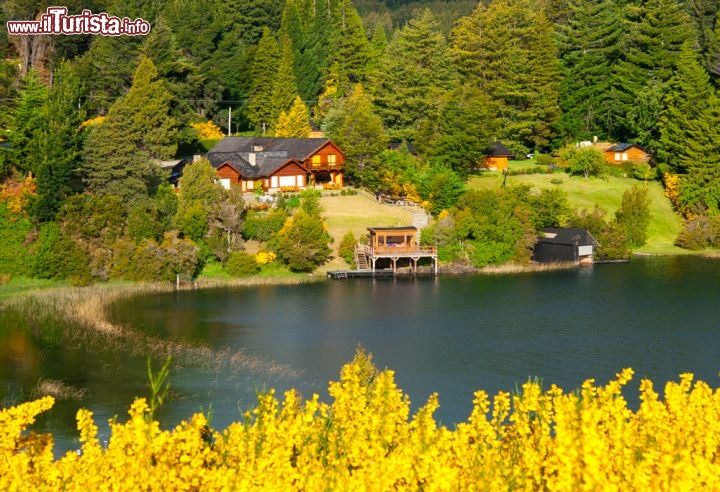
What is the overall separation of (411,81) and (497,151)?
31.7ft

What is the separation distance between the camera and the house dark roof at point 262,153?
77.8 meters

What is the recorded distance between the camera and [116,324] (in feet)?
166

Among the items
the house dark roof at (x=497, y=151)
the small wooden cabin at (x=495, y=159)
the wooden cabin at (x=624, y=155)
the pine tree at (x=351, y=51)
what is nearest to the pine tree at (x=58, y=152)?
the small wooden cabin at (x=495, y=159)

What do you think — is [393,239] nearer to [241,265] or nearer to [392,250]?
[392,250]

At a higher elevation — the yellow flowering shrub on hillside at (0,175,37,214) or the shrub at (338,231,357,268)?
the yellow flowering shrub on hillside at (0,175,37,214)

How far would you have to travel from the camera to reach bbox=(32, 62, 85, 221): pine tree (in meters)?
63.9

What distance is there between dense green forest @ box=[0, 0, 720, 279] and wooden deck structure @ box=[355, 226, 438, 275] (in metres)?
2.89

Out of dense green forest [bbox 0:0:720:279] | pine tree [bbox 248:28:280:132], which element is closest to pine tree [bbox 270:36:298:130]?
dense green forest [bbox 0:0:720:279]

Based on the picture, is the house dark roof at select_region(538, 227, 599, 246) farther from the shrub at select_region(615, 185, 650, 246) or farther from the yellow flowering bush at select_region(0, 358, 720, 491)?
the yellow flowering bush at select_region(0, 358, 720, 491)

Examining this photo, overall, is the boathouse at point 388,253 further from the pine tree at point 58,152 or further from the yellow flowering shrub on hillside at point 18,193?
the yellow flowering shrub on hillside at point 18,193

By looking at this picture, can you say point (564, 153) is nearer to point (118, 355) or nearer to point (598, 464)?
point (118, 355)

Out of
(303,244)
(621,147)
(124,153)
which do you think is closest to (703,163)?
(621,147)

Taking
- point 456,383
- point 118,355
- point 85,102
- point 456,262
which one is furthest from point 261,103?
point 456,383

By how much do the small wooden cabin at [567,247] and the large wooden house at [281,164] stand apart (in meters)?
17.0
